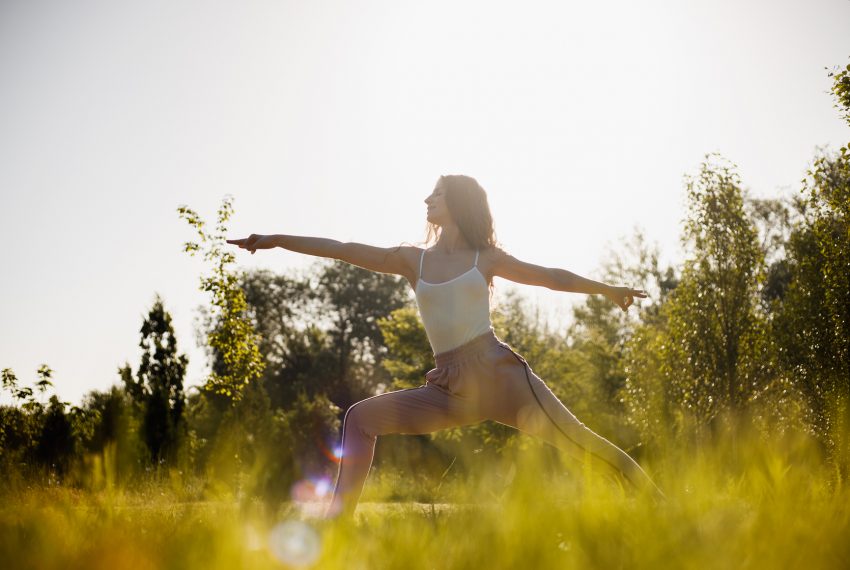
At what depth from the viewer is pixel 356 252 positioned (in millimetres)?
4516

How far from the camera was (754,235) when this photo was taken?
46.5 ft

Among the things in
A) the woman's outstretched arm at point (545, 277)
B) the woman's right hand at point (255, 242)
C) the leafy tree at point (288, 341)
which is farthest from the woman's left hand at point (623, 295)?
the leafy tree at point (288, 341)

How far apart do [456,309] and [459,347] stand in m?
0.22

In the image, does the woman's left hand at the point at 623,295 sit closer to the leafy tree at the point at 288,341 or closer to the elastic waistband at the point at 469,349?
the elastic waistband at the point at 469,349

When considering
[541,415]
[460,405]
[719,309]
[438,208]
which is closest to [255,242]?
[438,208]

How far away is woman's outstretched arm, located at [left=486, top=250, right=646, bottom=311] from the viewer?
14.6ft

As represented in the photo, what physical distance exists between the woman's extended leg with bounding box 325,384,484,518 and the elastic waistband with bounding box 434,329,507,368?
0.18m

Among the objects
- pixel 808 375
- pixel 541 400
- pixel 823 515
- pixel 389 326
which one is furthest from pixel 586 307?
pixel 823 515

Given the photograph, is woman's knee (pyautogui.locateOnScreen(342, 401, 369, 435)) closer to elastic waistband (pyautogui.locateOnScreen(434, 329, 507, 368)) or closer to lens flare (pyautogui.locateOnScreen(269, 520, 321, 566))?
elastic waistband (pyautogui.locateOnScreen(434, 329, 507, 368))

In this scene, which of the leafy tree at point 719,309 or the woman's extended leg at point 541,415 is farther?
the leafy tree at point 719,309

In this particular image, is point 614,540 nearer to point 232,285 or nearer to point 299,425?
point 232,285

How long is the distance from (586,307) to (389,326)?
581 inches

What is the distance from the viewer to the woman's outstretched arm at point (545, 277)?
14.6 feet

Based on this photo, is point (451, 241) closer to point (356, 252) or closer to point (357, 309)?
point (356, 252)
